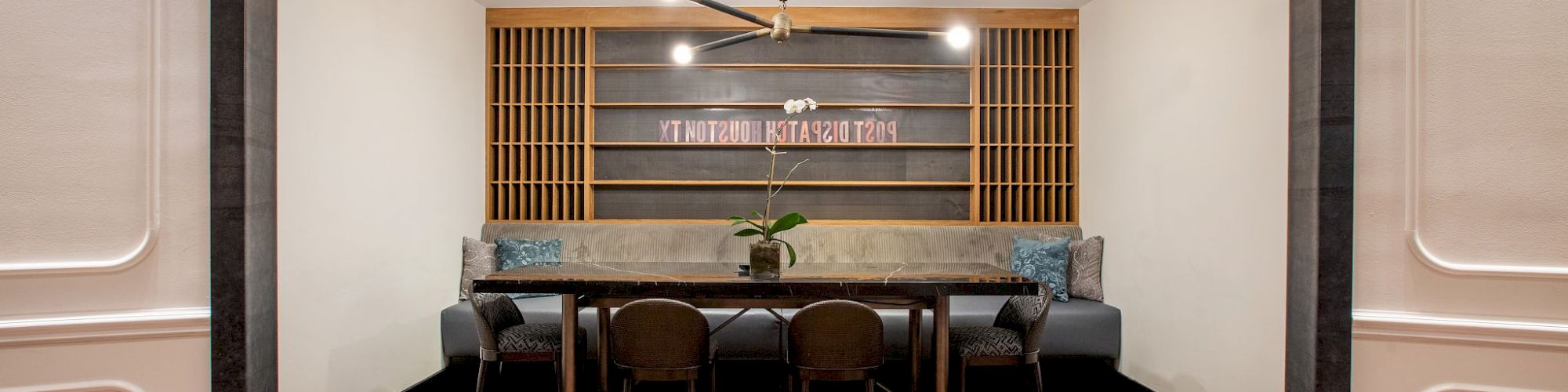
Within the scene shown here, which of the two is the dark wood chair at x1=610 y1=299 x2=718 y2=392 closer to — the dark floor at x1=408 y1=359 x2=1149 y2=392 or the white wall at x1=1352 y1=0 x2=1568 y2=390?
the dark floor at x1=408 y1=359 x2=1149 y2=392

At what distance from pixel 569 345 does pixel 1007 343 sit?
1.69 metres

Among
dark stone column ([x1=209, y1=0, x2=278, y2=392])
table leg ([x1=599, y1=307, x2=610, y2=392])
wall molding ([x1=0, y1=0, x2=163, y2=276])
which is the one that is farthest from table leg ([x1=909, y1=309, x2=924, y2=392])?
wall molding ([x1=0, y1=0, x2=163, y2=276])

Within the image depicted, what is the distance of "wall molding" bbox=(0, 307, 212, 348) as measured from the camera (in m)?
1.76

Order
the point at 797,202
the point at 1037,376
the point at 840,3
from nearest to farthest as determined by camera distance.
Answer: the point at 1037,376 → the point at 840,3 → the point at 797,202

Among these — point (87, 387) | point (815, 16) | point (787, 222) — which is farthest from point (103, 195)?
point (815, 16)

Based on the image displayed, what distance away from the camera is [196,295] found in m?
1.89

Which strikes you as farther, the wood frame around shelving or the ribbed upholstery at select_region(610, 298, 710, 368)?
the wood frame around shelving

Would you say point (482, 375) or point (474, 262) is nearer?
point (482, 375)

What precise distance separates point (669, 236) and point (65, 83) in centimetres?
256

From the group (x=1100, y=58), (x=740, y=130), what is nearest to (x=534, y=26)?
Result: (x=740, y=130)

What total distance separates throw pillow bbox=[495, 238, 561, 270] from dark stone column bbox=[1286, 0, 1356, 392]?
11.0 feet

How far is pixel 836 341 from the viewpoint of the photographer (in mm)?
→ 2023

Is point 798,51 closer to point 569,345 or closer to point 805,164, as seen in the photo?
point 805,164

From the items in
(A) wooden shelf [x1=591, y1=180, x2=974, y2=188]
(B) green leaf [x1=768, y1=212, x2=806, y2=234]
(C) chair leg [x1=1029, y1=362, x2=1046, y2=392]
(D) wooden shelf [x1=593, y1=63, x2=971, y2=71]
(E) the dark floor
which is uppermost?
(D) wooden shelf [x1=593, y1=63, x2=971, y2=71]
